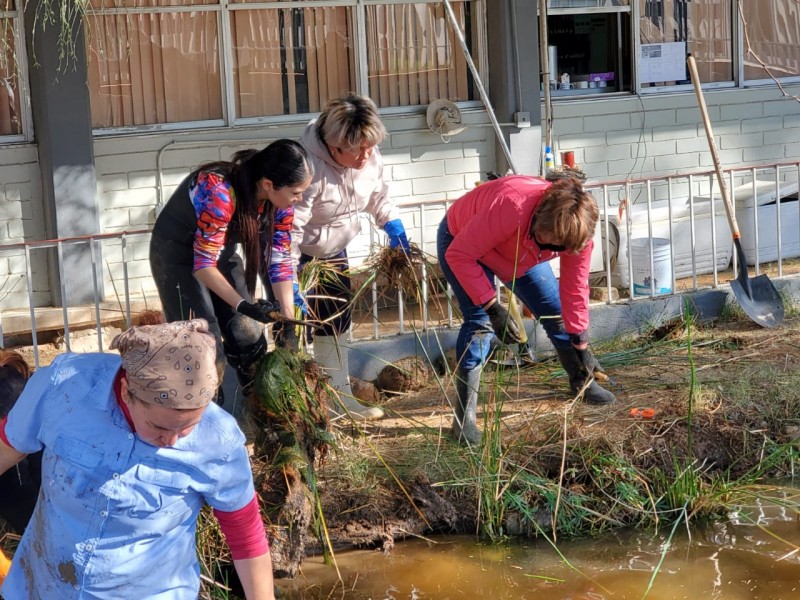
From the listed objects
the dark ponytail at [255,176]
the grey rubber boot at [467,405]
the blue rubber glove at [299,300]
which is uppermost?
the dark ponytail at [255,176]

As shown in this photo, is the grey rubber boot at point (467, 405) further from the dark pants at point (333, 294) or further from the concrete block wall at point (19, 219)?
the concrete block wall at point (19, 219)

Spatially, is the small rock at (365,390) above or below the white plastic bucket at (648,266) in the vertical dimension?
below

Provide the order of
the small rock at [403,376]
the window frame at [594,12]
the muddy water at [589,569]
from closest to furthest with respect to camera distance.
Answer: the muddy water at [589,569]
the small rock at [403,376]
the window frame at [594,12]

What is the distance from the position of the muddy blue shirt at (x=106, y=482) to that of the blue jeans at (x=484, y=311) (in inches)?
106

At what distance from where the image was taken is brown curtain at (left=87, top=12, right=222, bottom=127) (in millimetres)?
7852

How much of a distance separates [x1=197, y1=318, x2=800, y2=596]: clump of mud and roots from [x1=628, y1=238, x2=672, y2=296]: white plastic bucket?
6.05 feet

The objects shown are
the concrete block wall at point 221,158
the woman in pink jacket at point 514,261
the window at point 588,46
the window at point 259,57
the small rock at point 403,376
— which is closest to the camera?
the woman in pink jacket at point 514,261

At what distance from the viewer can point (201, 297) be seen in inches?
193

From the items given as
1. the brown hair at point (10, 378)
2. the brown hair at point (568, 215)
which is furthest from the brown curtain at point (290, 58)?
the brown hair at point (10, 378)

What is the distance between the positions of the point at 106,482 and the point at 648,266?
5.91 meters

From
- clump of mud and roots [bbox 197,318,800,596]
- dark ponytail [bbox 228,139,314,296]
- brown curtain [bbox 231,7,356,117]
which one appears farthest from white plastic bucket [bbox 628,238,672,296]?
dark ponytail [bbox 228,139,314,296]

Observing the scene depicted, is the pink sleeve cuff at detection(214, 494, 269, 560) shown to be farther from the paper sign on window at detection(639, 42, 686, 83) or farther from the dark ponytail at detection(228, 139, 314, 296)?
the paper sign on window at detection(639, 42, 686, 83)

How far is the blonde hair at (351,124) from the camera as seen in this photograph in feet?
16.4

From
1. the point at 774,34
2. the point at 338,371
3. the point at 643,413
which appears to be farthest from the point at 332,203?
the point at 774,34
